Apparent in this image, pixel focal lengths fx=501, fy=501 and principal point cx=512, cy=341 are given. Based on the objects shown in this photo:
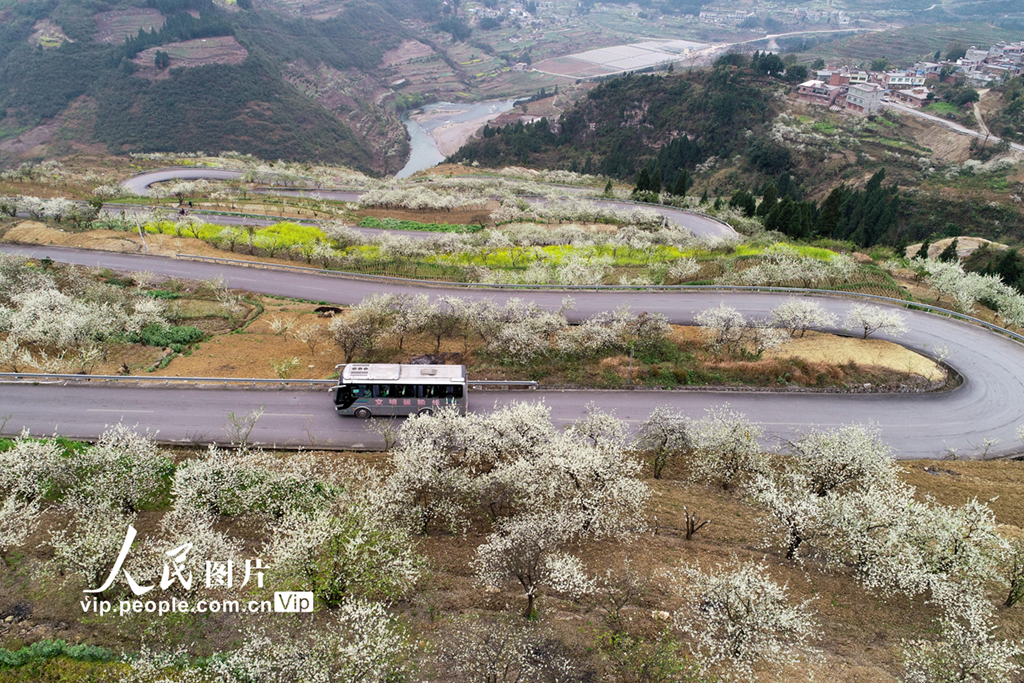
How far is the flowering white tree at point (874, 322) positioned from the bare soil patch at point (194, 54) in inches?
7827

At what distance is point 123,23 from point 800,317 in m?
238

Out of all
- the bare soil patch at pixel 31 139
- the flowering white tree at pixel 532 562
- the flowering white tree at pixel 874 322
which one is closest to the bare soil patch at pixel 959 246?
the flowering white tree at pixel 874 322

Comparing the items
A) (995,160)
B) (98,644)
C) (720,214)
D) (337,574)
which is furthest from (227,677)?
(995,160)

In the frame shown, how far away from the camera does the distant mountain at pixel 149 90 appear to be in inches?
5842

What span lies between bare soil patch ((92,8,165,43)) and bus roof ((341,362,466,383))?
21434cm

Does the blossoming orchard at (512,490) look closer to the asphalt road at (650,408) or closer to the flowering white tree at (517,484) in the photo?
the flowering white tree at (517,484)

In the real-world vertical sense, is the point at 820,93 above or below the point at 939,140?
above

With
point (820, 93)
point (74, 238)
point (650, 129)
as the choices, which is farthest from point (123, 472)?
point (820, 93)

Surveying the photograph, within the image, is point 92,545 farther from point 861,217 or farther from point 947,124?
point 947,124

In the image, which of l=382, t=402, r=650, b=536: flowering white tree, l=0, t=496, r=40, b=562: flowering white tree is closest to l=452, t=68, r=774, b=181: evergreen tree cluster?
l=382, t=402, r=650, b=536: flowering white tree

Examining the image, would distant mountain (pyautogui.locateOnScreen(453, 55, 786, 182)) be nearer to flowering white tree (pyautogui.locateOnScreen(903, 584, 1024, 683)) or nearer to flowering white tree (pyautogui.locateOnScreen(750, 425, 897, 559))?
flowering white tree (pyautogui.locateOnScreen(750, 425, 897, 559))

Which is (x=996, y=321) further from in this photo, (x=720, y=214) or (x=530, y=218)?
(x=530, y=218)

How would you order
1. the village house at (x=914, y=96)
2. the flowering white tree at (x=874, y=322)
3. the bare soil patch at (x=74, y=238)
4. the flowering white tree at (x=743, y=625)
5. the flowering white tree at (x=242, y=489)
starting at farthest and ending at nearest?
the village house at (x=914, y=96)
the bare soil patch at (x=74, y=238)
the flowering white tree at (x=874, y=322)
the flowering white tree at (x=242, y=489)
the flowering white tree at (x=743, y=625)

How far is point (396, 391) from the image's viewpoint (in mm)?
30375
